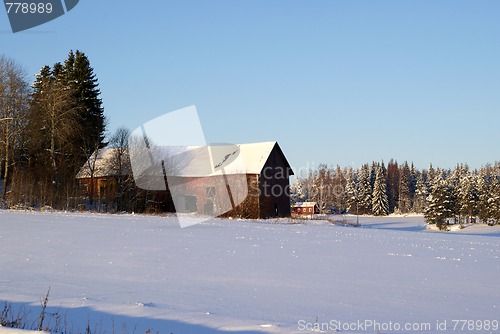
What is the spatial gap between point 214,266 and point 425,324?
5101 mm

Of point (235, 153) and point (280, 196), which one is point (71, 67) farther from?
point (280, 196)

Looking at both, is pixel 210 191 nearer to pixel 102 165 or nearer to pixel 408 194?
pixel 102 165

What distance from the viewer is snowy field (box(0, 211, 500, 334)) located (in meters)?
6.16

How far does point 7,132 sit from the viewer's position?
34656 millimetres

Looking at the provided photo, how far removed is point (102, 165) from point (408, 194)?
88.6 m

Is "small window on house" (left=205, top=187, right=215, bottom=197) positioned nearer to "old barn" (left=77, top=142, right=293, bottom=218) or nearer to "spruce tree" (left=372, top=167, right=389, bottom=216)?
"old barn" (left=77, top=142, right=293, bottom=218)

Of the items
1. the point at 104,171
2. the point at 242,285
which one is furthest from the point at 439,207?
the point at 242,285

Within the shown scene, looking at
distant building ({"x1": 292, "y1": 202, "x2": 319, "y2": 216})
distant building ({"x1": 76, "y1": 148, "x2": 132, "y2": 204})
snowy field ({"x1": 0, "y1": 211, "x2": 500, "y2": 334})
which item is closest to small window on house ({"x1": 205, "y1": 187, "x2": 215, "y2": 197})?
distant building ({"x1": 76, "y1": 148, "x2": 132, "y2": 204})

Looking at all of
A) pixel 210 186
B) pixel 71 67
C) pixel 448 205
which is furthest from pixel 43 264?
pixel 448 205

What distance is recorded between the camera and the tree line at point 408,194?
64925 mm

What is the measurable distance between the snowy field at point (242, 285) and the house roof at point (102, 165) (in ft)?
85.0

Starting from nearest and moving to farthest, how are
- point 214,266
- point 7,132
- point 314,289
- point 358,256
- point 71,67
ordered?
1. point 314,289
2. point 214,266
3. point 358,256
4. point 7,132
5. point 71,67

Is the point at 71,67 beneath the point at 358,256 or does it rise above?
above

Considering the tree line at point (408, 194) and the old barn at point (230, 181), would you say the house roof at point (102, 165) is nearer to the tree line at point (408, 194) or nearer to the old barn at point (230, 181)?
the old barn at point (230, 181)
